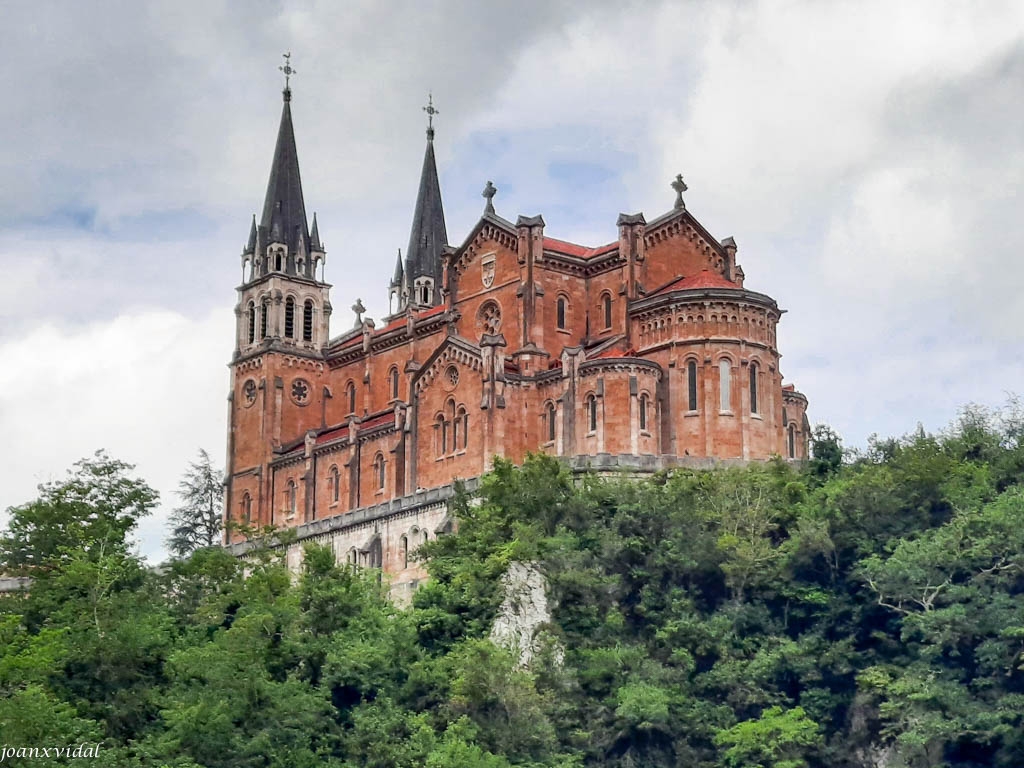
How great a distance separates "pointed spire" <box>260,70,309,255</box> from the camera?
11106 cm

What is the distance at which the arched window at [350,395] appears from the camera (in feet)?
351

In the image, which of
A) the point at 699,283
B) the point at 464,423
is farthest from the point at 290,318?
the point at 699,283

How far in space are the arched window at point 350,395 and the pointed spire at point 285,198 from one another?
8.22 m

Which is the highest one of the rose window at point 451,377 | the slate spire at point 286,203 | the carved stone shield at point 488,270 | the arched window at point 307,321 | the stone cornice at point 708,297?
the slate spire at point 286,203

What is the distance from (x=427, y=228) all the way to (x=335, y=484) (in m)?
30.1

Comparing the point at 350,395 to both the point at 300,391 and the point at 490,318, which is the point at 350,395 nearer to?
the point at 300,391

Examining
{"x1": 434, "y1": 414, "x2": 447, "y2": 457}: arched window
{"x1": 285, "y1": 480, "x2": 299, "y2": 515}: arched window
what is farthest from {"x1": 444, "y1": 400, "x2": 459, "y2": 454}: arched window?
{"x1": 285, "y1": 480, "x2": 299, "y2": 515}: arched window

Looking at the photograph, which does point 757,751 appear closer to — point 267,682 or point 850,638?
point 850,638

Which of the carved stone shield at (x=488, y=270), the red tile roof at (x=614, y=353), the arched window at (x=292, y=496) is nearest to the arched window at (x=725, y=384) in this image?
the red tile roof at (x=614, y=353)

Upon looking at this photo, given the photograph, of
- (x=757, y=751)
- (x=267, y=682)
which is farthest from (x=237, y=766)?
(x=757, y=751)

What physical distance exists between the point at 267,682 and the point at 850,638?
68.7ft

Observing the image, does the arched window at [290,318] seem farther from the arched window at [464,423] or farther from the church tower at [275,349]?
the arched window at [464,423]

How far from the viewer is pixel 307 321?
4321 inches

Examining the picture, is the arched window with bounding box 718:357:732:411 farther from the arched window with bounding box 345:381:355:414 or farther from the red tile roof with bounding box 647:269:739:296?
the arched window with bounding box 345:381:355:414
